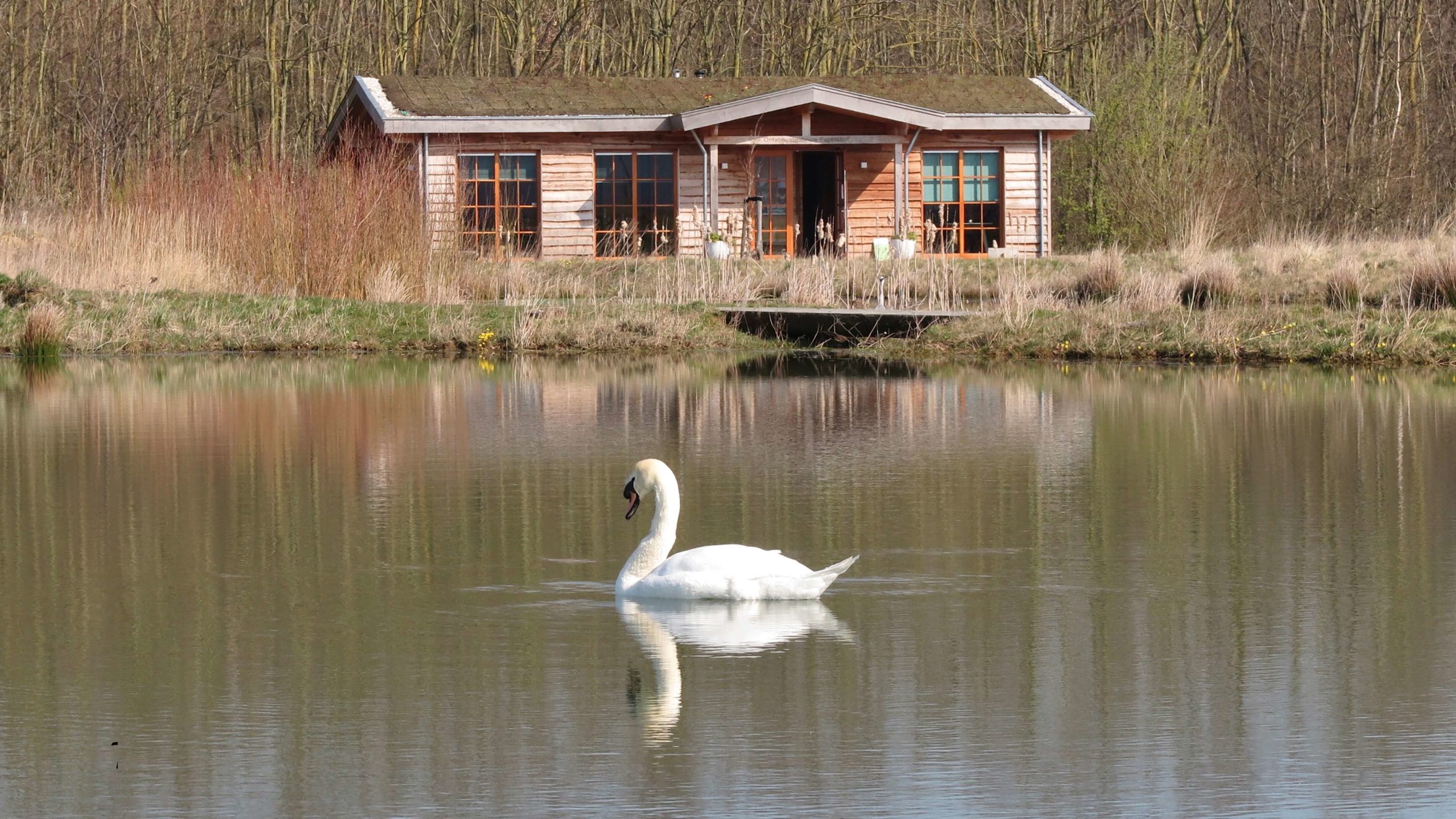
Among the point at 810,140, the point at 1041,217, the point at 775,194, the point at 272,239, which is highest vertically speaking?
the point at 810,140

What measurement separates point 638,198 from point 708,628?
25.4 metres

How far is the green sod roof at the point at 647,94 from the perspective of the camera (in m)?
32.3

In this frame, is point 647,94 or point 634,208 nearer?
point 634,208

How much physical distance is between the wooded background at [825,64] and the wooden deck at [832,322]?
15.1 metres

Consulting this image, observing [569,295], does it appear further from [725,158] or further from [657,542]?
[657,542]

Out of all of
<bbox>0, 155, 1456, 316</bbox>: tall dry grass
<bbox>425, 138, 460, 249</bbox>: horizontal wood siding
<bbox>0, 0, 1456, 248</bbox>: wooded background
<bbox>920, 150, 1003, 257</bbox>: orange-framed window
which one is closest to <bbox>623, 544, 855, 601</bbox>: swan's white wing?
<bbox>0, 155, 1456, 316</bbox>: tall dry grass

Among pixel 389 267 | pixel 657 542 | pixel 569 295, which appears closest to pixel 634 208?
pixel 569 295

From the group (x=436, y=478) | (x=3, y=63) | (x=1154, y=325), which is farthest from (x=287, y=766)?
(x=3, y=63)

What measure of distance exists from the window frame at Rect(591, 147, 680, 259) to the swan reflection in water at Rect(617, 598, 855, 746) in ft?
78.7

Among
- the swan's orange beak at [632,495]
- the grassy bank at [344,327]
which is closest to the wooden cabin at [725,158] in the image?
the grassy bank at [344,327]

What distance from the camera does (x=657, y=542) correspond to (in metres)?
8.72

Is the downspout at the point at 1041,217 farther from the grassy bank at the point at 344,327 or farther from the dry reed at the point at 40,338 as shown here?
the dry reed at the point at 40,338

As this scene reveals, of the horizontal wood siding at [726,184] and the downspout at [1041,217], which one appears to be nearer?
the horizontal wood siding at [726,184]

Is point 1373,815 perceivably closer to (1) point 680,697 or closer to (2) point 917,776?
(2) point 917,776
